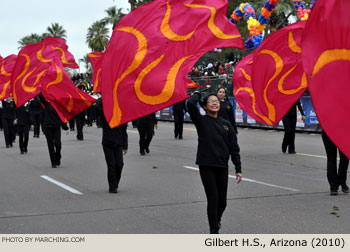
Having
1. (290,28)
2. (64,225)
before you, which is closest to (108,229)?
(64,225)

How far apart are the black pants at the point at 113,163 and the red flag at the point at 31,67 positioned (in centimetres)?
583

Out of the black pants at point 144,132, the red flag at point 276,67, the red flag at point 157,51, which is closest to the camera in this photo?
the red flag at point 157,51

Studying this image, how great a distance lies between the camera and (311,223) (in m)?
7.92

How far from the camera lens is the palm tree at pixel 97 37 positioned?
92.7 m

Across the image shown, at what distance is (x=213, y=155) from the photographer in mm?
7207

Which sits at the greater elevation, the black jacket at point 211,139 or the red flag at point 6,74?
the black jacket at point 211,139

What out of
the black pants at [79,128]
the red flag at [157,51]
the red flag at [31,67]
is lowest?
the black pants at [79,128]

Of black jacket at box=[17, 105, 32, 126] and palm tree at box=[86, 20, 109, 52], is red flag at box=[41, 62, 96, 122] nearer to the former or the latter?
black jacket at box=[17, 105, 32, 126]

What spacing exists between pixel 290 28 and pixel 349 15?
243 inches

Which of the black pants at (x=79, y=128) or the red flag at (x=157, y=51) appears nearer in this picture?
the red flag at (x=157, y=51)

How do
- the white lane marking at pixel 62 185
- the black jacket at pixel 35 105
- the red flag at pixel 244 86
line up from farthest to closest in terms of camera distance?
the black jacket at pixel 35 105 < the red flag at pixel 244 86 < the white lane marking at pixel 62 185

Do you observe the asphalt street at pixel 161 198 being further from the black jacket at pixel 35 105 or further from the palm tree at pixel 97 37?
the palm tree at pixel 97 37

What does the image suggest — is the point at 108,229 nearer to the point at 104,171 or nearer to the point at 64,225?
the point at 64,225

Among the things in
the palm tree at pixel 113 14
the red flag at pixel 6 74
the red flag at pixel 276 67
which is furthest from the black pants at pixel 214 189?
the palm tree at pixel 113 14
